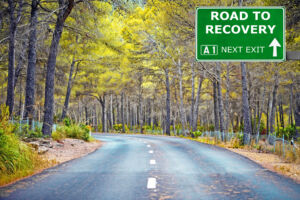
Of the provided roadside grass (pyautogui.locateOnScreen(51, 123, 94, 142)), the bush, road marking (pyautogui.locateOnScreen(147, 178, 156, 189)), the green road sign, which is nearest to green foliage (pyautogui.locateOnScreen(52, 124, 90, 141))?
roadside grass (pyautogui.locateOnScreen(51, 123, 94, 142))

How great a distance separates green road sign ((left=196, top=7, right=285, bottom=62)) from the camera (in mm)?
10617

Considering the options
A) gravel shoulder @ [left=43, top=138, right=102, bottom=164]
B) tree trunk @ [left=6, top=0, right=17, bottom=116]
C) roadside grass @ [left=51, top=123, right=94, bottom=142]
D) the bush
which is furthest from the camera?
roadside grass @ [left=51, top=123, right=94, bottom=142]

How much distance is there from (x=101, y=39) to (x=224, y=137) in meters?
10.7

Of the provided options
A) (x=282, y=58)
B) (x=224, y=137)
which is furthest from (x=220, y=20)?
(x=224, y=137)

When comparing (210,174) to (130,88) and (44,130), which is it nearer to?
(44,130)

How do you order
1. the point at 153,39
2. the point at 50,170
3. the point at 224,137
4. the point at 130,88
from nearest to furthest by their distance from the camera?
the point at 50,170 < the point at 224,137 < the point at 153,39 < the point at 130,88

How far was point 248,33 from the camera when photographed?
10.7 metres

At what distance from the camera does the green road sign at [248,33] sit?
1062 centimetres

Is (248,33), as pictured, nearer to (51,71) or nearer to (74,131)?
(51,71)

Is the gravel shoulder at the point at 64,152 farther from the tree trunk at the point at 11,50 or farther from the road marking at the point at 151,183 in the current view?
the road marking at the point at 151,183

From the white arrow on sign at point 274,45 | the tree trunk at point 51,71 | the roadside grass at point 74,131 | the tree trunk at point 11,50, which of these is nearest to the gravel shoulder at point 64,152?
the tree trunk at point 51,71

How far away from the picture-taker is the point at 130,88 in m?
50.4

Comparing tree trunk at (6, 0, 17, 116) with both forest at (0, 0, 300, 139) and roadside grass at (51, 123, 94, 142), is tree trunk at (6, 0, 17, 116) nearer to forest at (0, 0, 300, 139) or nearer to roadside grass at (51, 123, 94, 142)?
forest at (0, 0, 300, 139)

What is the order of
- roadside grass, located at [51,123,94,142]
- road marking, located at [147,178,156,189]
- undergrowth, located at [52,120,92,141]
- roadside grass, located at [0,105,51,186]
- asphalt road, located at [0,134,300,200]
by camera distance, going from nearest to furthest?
asphalt road, located at [0,134,300,200] → road marking, located at [147,178,156,189] → roadside grass, located at [0,105,51,186] → roadside grass, located at [51,123,94,142] → undergrowth, located at [52,120,92,141]
